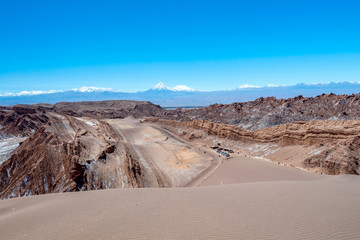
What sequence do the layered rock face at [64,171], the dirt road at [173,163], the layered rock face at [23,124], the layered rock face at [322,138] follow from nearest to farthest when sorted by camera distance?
the layered rock face at [64,171], the layered rock face at [322,138], the dirt road at [173,163], the layered rock face at [23,124]

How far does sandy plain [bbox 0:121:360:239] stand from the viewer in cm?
726

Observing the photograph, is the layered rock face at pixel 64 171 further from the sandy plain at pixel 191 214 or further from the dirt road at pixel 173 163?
the sandy plain at pixel 191 214

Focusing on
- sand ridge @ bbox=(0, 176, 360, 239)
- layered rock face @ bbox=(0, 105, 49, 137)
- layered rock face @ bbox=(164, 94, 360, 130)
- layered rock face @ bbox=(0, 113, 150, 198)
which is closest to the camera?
sand ridge @ bbox=(0, 176, 360, 239)

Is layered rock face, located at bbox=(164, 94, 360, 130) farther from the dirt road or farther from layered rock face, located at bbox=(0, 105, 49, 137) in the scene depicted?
layered rock face, located at bbox=(0, 105, 49, 137)

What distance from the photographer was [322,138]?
2619cm

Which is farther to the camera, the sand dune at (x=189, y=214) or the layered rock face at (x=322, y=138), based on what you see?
the layered rock face at (x=322, y=138)

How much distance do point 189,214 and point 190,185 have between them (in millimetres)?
12352

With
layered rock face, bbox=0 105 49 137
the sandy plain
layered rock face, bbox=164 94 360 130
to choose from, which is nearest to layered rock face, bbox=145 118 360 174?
the sandy plain

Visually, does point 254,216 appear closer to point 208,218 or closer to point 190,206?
point 208,218

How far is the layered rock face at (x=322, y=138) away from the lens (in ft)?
65.3

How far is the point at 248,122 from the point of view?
56062mm

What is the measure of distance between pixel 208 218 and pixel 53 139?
71.1 ft

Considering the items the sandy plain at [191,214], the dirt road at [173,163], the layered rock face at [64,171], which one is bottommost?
the dirt road at [173,163]

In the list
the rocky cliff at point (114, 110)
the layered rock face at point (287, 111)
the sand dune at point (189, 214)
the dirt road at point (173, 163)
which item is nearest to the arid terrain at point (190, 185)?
the sand dune at point (189, 214)
